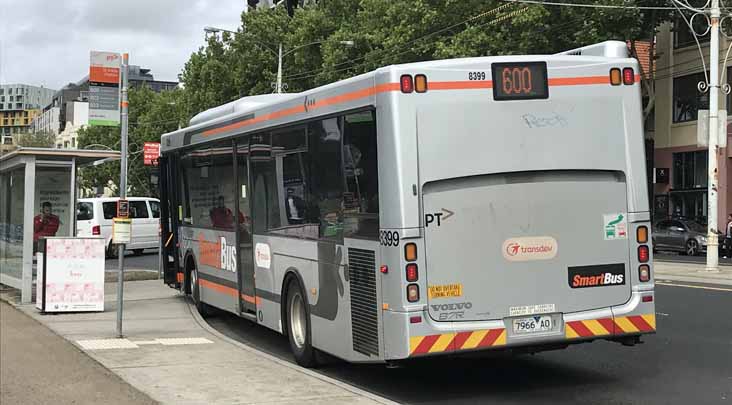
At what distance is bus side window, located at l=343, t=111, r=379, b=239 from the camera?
7801 millimetres

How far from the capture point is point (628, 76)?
8.23m

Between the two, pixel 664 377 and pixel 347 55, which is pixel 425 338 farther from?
pixel 347 55

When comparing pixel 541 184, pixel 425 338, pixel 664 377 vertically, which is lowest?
pixel 664 377

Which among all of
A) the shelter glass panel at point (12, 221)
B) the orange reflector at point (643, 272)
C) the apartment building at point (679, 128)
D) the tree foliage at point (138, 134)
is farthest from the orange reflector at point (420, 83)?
the tree foliage at point (138, 134)

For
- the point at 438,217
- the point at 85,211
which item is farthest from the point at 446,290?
the point at 85,211

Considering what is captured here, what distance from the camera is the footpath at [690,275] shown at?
65.9 ft

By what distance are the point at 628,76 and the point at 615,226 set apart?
56.1 inches

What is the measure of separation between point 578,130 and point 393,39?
95.3 ft

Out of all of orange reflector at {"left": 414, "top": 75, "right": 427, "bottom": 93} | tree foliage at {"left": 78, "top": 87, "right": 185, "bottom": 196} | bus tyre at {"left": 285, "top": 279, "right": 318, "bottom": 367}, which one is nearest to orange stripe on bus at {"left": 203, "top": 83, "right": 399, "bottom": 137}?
orange reflector at {"left": 414, "top": 75, "right": 427, "bottom": 93}

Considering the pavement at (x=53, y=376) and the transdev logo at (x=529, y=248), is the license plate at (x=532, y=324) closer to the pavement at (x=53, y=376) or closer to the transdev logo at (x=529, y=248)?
the transdev logo at (x=529, y=248)

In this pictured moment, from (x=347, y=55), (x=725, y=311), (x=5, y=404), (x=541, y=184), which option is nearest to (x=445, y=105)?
(x=541, y=184)

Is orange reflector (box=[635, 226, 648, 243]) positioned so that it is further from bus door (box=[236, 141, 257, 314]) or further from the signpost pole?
the signpost pole

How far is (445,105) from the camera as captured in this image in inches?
302

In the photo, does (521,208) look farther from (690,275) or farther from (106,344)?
(690,275)
